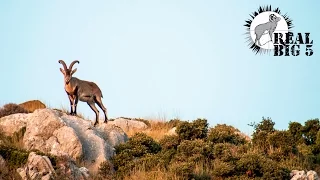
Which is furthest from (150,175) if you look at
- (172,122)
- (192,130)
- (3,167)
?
(172,122)

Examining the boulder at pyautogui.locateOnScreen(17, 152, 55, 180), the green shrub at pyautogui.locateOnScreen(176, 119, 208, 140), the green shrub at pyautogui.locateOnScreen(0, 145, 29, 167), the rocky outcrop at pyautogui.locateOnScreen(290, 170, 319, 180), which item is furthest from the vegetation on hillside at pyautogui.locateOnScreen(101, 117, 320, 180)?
the green shrub at pyautogui.locateOnScreen(0, 145, 29, 167)

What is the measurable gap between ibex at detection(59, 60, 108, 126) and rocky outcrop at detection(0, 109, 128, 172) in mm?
745

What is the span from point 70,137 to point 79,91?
2.83m

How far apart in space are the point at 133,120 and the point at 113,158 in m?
11.5

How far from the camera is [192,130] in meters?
26.0

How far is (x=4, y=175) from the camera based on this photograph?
1914 cm

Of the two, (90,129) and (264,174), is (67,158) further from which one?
(264,174)

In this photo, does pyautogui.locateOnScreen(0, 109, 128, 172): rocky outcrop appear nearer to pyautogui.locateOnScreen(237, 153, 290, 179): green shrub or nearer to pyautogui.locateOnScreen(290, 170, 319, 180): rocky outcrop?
pyautogui.locateOnScreen(237, 153, 290, 179): green shrub

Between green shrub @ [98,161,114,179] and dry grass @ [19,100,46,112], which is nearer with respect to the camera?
green shrub @ [98,161,114,179]

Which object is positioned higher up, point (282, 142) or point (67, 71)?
point (67, 71)

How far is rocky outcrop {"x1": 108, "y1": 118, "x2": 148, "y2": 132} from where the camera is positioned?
32594mm

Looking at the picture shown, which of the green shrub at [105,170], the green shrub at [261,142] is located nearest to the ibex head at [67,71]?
the green shrub at [105,170]

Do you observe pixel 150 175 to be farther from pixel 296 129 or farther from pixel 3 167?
pixel 296 129

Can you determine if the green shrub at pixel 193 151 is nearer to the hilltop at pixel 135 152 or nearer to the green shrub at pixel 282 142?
the hilltop at pixel 135 152
